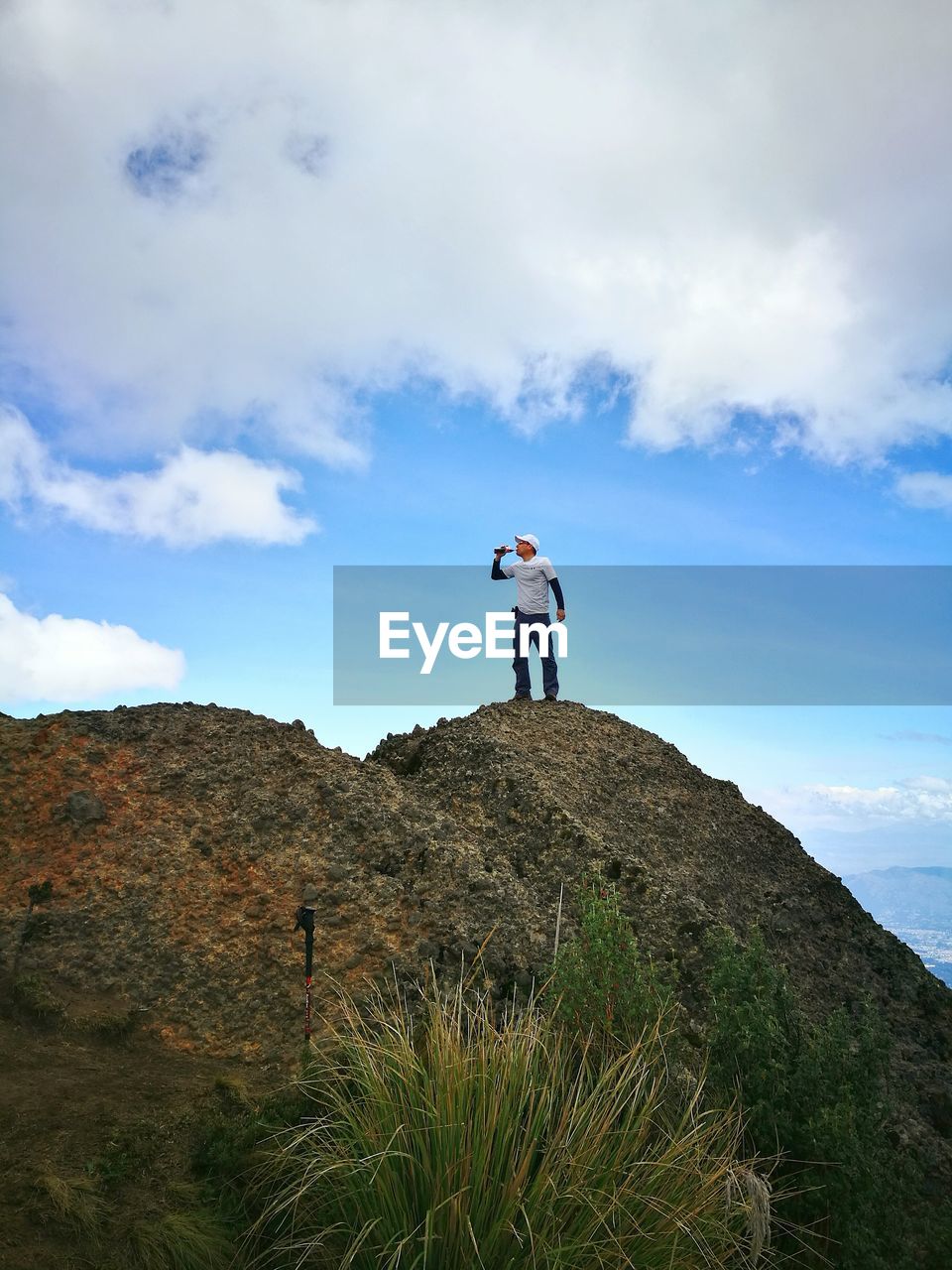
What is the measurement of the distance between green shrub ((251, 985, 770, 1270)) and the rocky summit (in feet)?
6.65

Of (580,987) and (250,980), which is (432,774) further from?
(580,987)

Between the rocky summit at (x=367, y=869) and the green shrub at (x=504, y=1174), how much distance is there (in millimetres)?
2027

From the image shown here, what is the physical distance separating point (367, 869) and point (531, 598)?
19.8ft

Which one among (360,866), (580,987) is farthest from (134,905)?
(580,987)

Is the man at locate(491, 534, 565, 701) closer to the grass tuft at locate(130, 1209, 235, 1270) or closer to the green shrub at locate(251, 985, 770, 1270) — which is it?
the green shrub at locate(251, 985, 770, 1270)

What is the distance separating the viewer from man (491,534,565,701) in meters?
14.6

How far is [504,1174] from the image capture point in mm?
5129

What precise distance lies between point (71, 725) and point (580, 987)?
7.72m

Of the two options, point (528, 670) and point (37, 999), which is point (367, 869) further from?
point (528, 670)

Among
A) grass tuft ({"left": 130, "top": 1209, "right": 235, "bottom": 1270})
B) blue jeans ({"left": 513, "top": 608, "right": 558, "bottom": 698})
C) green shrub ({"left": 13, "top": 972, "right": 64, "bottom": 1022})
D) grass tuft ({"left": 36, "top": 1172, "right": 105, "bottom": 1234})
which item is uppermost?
blue jeans ({"left": 513, "top": 608, "right": 558, "bottom": 698})

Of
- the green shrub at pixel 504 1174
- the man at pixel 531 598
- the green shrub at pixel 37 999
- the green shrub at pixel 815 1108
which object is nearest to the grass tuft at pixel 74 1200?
the green shrub at pixel 504 1174

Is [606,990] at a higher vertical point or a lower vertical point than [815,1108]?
higher

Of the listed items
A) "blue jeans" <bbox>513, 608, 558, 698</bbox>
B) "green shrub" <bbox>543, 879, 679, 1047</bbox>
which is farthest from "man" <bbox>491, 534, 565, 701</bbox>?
"green shrub" <bbox>543, 879, 679, 1047</bbox>

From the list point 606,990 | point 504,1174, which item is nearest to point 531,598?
point 606,990
